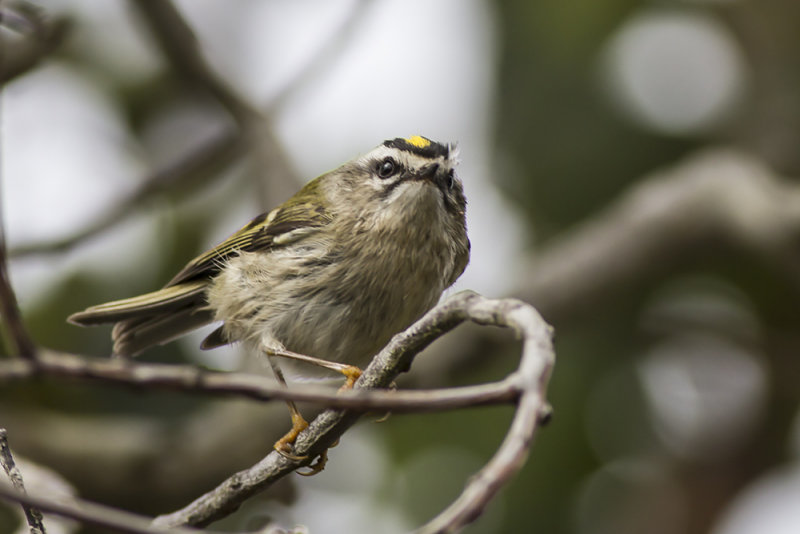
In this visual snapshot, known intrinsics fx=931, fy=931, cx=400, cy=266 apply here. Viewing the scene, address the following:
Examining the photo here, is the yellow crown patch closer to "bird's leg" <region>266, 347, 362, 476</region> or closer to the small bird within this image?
the small bird

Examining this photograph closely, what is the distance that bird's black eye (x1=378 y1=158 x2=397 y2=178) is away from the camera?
10.6 feet

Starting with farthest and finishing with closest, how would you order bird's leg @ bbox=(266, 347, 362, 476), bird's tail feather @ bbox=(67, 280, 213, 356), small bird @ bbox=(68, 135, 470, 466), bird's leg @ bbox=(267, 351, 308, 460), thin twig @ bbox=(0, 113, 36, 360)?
bird's tail feather @ bbox=(67, 280, 213, 356) → small bird @ bbox=(68, 135, 470, 466) → bird's leg @ bbox=(266, 347, 362, 476) → bird's leg @ bbox=(267, 351, 308, 460) → thin twig @ bbox=(0, 113, 36, 360)

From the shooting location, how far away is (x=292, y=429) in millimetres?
2920

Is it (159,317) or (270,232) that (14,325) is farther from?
(159,317)

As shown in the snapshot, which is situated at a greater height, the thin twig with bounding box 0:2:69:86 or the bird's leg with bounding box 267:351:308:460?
the thin twig with bounding box 0:2:69:86

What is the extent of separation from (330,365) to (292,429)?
31 centimetres

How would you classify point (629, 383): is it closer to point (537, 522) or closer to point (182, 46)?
point (537, 522)

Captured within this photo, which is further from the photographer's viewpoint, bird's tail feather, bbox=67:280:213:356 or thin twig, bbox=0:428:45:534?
bird's tail feather, bbox=67:280:213:356

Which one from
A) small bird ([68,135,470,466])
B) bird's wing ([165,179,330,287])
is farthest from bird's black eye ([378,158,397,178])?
bird's wing ([165,179,330,287])

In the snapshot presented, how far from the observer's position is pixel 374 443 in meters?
5.02

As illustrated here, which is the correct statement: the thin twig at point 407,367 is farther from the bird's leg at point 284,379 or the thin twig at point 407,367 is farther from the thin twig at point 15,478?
the thin twig at point 15,478

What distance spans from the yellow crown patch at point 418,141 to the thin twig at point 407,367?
135cm

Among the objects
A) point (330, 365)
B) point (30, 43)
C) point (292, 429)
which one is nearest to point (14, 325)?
point (330, 365)

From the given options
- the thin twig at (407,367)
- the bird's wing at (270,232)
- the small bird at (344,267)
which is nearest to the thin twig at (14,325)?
the thin twig at (407,367)
